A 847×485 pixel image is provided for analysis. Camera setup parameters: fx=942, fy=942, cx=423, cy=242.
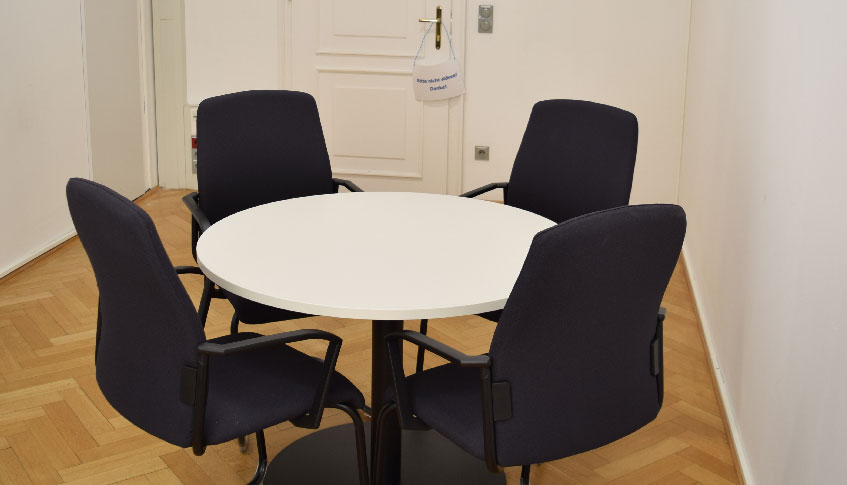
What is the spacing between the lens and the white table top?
6.85ft

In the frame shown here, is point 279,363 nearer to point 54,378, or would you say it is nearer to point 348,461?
point 348,461

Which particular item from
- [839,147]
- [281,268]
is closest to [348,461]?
[281,268]

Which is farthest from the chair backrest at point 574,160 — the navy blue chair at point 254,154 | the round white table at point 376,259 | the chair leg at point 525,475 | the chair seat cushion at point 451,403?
the chair seat cushion at point 451,403

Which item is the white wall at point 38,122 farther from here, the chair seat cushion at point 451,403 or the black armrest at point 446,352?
the black armrest at point 446,352

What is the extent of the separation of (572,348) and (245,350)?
69 cm

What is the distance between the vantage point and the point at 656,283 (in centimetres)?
198

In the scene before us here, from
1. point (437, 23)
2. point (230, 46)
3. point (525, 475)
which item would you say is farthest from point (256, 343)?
point (230, 46)

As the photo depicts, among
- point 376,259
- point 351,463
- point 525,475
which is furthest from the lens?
point 351,463

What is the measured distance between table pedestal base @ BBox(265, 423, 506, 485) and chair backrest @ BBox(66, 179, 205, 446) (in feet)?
2.55

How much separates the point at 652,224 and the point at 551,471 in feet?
4.15

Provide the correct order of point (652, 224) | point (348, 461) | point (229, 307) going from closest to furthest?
1. point (652, 224)
2. point (348, 461)
3. point (229, 307)

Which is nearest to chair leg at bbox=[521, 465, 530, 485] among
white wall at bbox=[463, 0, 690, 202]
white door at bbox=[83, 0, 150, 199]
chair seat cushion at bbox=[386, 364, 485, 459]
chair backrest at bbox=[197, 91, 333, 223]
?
chair seat cushion at bbox=[386, 364, 485, 459]

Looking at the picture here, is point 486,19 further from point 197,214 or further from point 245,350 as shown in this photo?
point 245,350

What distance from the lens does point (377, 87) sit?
19.1ft
